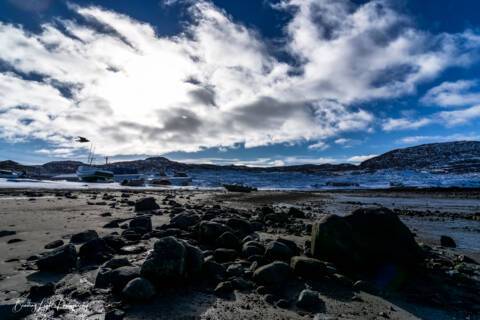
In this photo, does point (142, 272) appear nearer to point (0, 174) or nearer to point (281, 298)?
point (281, 298)

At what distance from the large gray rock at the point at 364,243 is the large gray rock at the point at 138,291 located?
363cm

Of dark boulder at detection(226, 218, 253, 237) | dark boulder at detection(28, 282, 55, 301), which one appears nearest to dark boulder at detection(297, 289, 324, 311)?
dark boulder at detection(28, 282, 55, 301)

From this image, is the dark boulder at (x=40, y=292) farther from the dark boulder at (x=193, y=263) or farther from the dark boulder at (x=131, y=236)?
the dark boulder at (x=131, y=236)

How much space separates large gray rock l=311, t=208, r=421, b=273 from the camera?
19.5 feet

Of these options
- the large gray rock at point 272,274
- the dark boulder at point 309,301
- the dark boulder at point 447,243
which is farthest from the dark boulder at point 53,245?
the dark boulder at point 447,243

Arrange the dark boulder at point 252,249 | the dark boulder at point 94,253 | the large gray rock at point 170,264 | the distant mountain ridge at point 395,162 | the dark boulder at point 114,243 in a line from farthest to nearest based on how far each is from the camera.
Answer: the distant mountain ridge at point 395,162, the dark boulder at point 114,243, the dark boulder at point 252,249, the dark boulder at point 94,253, the large gray rock at point 170,264

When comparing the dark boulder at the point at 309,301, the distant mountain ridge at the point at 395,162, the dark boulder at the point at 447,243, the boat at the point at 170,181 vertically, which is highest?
the distant mountain ridge at the point at 395,162

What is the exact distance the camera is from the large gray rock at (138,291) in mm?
3945

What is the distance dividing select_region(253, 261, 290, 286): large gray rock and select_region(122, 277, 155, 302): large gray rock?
174 cm

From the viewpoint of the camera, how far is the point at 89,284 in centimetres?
444

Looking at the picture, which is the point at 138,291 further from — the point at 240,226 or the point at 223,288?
the point at 240,226

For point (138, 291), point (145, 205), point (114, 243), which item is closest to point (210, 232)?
point (114, 243)

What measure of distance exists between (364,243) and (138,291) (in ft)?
14.8

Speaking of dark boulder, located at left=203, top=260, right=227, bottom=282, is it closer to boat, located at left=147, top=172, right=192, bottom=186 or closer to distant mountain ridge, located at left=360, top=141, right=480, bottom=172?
boat, located at left=147, top=172, right=192, bottom=186
